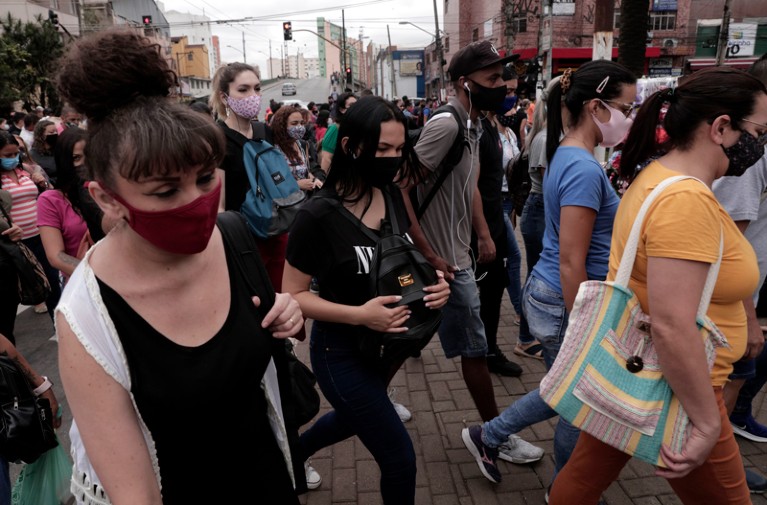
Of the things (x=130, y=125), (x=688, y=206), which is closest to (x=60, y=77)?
(x=130, y=125)

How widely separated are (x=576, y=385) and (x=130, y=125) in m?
1.55

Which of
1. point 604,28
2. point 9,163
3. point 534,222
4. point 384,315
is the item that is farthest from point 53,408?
point 604,28

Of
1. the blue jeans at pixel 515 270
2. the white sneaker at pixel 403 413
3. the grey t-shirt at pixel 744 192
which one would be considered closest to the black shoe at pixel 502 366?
the blue jeans at pixel 515 270

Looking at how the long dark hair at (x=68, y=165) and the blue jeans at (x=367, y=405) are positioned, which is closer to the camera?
the blue jeans at (x=367, y=405)

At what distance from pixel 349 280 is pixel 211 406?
888mm

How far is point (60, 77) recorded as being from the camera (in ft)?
4.33

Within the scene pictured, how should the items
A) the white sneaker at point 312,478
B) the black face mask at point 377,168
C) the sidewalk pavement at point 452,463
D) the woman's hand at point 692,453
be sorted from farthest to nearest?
the white sneaker at point 312,478
the sidewalk pavement at point 452,463
the black face mask at point 377,168
the woman's hand at point 692,453

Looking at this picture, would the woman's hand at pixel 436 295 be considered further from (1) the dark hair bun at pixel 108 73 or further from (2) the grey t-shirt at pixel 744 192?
(2) the grey t-shirt at pixel 744 192

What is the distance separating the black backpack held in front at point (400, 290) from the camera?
205 centimetres

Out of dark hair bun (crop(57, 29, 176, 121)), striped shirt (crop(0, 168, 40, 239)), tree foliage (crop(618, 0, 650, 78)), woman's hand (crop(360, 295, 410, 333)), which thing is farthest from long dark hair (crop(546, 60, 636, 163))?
tree foliage (crop(618, 0, 650, 78))

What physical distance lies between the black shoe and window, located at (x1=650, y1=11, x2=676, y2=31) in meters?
39.5

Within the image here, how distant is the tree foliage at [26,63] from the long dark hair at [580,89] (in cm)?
2218

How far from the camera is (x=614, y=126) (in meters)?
2.41

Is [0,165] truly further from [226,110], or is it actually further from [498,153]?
[498,153]
